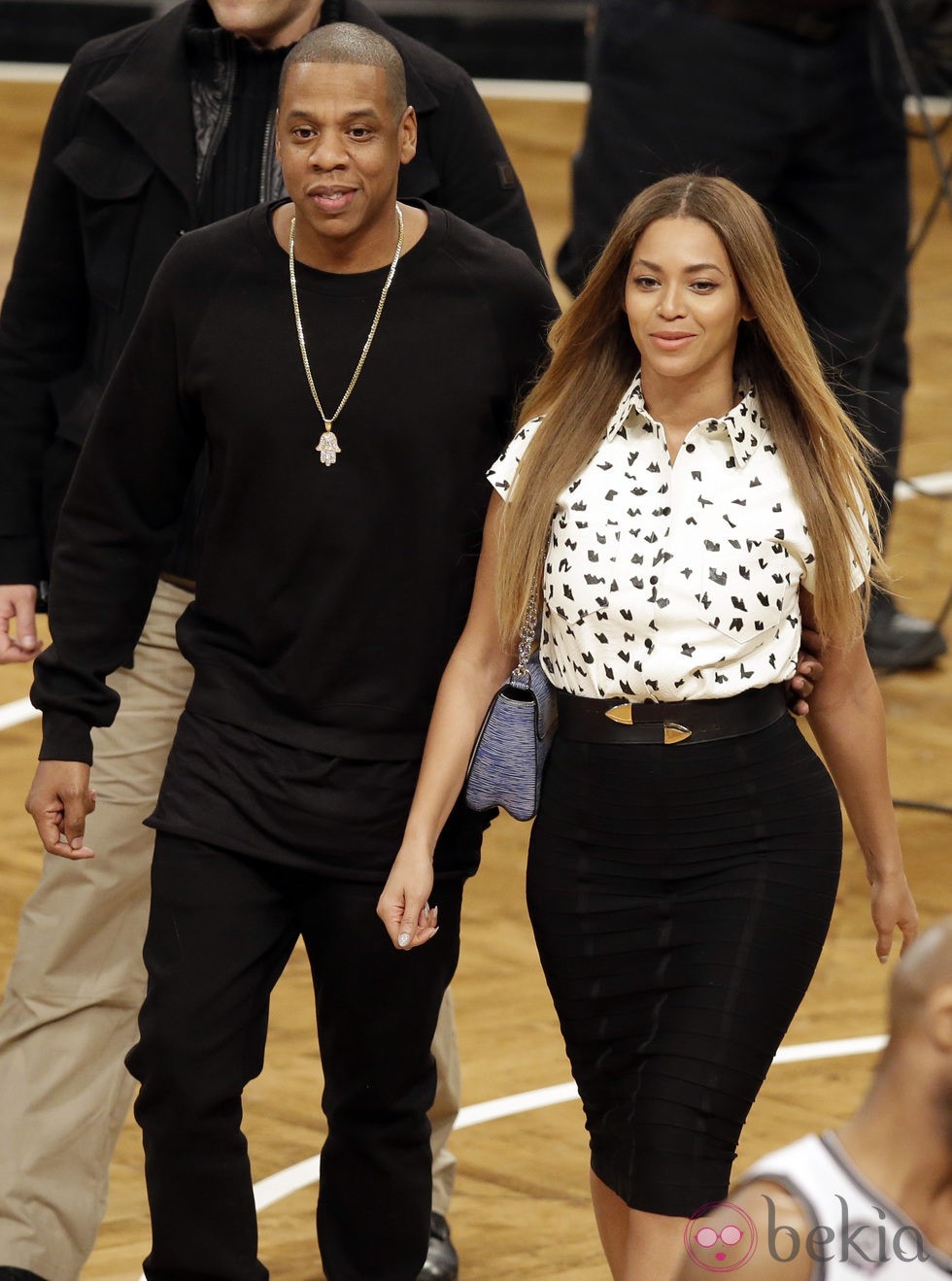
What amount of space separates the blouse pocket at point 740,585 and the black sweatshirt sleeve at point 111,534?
842 mm

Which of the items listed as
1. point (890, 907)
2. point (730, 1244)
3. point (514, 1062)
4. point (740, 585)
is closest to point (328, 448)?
point (740, 585)

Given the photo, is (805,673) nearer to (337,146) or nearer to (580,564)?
(580,564)

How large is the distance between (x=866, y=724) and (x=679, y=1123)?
70 cm

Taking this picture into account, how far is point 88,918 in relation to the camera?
13.9ft

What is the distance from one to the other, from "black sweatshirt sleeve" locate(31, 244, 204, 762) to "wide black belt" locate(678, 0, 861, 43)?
11.5 ft

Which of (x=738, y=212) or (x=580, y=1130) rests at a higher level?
(x=738, y=212)

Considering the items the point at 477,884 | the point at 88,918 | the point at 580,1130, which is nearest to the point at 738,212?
the point at 88,918

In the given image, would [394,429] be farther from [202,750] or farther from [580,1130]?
[580,1130]

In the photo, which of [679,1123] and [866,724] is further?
[866,724]

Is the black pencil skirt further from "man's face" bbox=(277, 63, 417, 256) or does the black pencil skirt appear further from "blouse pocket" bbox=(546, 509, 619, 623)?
"man's face" bbox=(277, 63, 417, 256)

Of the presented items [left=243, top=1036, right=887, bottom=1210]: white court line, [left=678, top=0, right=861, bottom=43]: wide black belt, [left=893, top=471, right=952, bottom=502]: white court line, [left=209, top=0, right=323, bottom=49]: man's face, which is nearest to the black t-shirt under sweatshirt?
[left=209, top=0, right=323, bottom=49]: man's face

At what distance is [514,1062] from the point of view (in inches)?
210

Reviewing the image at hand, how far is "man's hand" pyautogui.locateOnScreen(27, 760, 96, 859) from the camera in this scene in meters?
3.86

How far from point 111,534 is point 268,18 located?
95cm
